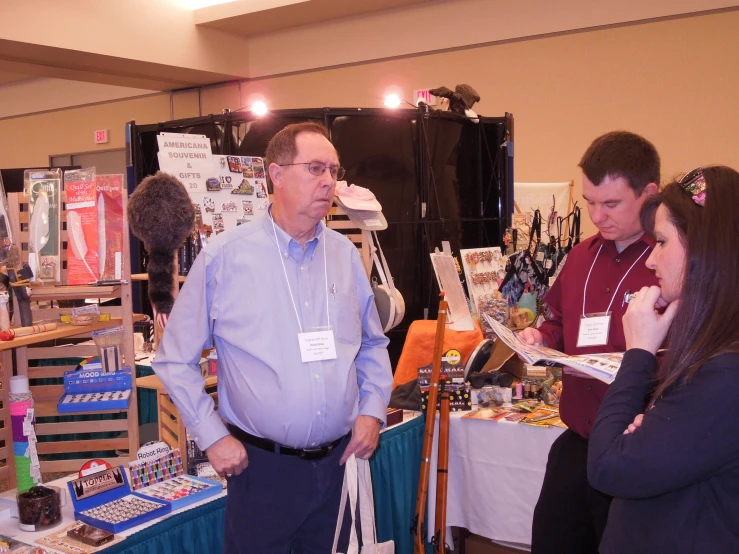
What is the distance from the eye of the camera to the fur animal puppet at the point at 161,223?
248 centimetres

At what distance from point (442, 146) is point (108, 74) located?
16.9 feet

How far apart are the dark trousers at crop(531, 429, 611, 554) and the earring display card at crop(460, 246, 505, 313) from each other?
5.43 feet

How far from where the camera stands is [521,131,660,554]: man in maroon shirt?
189cm

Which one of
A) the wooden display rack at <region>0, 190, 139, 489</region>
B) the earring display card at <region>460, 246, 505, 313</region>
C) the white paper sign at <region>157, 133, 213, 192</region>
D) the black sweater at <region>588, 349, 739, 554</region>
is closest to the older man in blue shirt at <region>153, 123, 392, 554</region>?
the wooden display rack at <region>0, 190, 139, 489</region>

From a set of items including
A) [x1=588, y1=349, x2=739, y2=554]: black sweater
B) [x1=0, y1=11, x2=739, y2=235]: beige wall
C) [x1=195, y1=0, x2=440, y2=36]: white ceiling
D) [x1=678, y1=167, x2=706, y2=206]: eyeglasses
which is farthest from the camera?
[x1=195, y1=0, x2=440, y2=36]: white ceiling

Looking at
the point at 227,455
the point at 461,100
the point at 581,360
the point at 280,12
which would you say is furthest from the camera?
the point at 280,12

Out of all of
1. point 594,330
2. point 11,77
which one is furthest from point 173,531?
point 11,77

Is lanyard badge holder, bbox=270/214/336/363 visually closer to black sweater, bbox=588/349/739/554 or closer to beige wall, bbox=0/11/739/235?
black sweater, bbox=588/349/739/554

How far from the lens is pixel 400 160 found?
16.1ft

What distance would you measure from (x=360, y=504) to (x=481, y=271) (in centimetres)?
188

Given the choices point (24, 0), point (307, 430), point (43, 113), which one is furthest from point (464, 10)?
point (43, 113)

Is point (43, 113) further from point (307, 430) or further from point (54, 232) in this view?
point (307, 430)

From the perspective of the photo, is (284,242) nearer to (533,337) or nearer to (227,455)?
(227,455)

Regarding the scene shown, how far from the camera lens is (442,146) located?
199 inches
